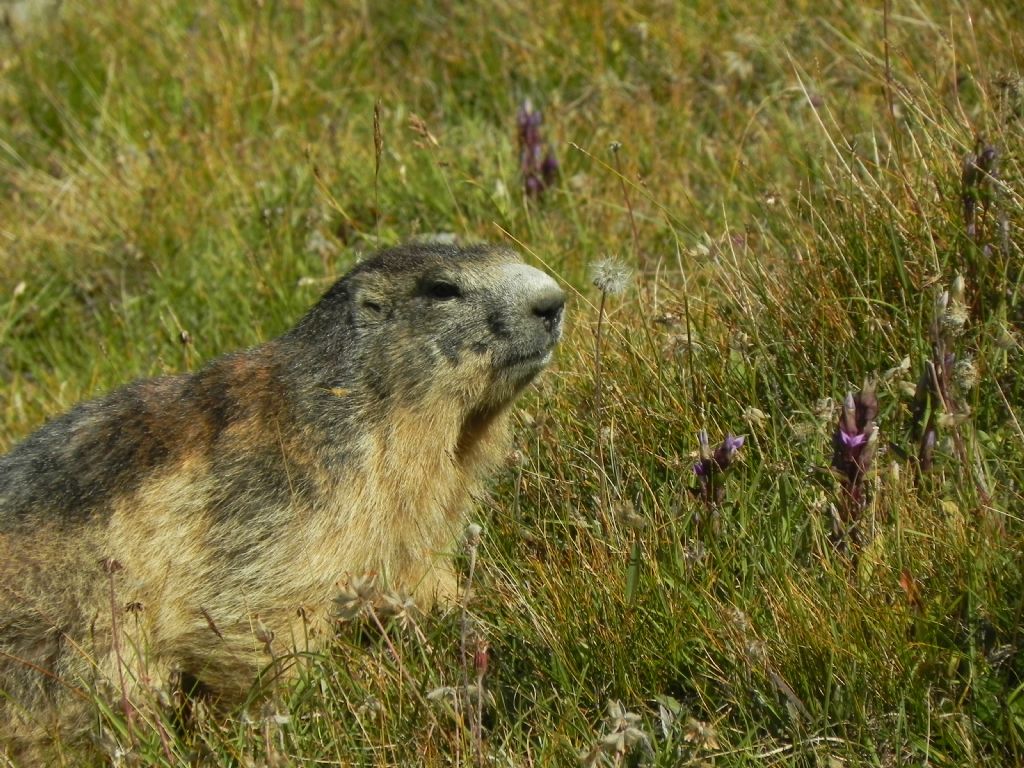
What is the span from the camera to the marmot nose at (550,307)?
4.74 metres

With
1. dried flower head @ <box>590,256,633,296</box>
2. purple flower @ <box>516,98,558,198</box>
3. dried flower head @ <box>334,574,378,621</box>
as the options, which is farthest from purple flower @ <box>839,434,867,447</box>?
purple flower @ <box>516,98,558,198</box>

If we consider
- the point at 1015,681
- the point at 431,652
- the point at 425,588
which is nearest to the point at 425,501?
the point at 425,588

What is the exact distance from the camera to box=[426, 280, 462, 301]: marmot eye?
4.91 m

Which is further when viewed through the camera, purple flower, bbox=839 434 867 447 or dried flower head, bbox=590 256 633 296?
dried flower head, bbox=590 256 633 296

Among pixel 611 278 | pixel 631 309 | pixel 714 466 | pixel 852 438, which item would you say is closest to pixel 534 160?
pixel 631 309

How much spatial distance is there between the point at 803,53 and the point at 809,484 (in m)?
4.02

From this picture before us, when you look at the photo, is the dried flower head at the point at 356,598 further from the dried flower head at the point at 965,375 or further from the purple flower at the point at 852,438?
the dried flower head at the point at 965,375

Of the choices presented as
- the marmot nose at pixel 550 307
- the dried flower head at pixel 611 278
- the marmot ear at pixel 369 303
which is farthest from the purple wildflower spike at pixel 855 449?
the marmot ear at pixel 369 303

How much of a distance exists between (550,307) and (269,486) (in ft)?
3.86

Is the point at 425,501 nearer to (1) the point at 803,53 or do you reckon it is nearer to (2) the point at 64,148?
(1) the point at 803,53

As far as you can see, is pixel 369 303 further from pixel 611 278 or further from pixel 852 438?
pixel 852 438

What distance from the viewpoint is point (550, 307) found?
15.6ft

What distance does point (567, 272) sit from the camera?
6.43 m

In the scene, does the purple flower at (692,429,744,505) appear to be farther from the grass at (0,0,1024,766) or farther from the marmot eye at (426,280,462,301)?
the marmot eye at (426,280,462,301)
